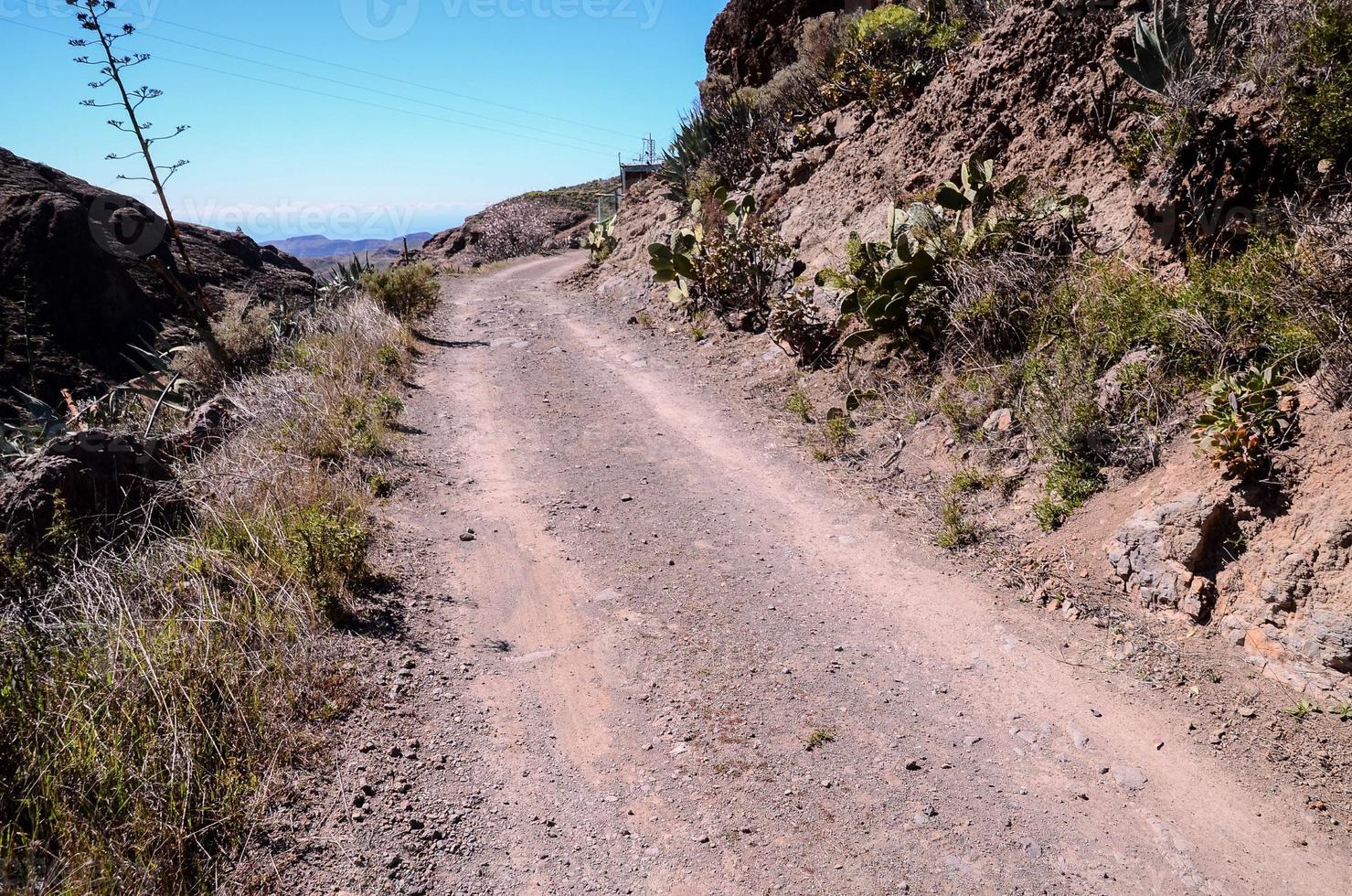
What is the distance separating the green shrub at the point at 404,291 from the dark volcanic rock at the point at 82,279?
2.83 m

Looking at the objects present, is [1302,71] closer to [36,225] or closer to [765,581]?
[765,581]

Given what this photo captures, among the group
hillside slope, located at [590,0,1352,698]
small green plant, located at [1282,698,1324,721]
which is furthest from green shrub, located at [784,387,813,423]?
small green plant, located at [1282,698,1324,721]

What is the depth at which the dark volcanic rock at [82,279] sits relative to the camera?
13180 mm

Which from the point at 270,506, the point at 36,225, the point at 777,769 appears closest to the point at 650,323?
the point at 270,506

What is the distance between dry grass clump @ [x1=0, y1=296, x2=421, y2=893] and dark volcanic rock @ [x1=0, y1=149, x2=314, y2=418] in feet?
33.4

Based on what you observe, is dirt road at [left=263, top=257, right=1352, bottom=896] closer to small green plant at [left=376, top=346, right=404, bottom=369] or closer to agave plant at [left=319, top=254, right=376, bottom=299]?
small green plant at [left=376, top=346, right=404, bottom=369]

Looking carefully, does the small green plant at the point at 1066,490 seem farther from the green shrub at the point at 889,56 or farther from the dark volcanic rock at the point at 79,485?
the green shrub at the point at 889,56

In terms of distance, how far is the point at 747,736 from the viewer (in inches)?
132

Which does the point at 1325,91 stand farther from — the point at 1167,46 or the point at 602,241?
the point at 602,241

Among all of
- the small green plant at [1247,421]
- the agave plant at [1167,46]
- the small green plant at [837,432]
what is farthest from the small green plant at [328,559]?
the agave plant at [1167,46]

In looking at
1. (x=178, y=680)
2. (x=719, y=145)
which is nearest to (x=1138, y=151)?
(x=178, y=680)

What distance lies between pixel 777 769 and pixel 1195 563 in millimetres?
2454

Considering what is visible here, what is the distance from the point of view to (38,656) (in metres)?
3.62

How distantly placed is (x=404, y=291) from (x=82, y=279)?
24.2 feet
